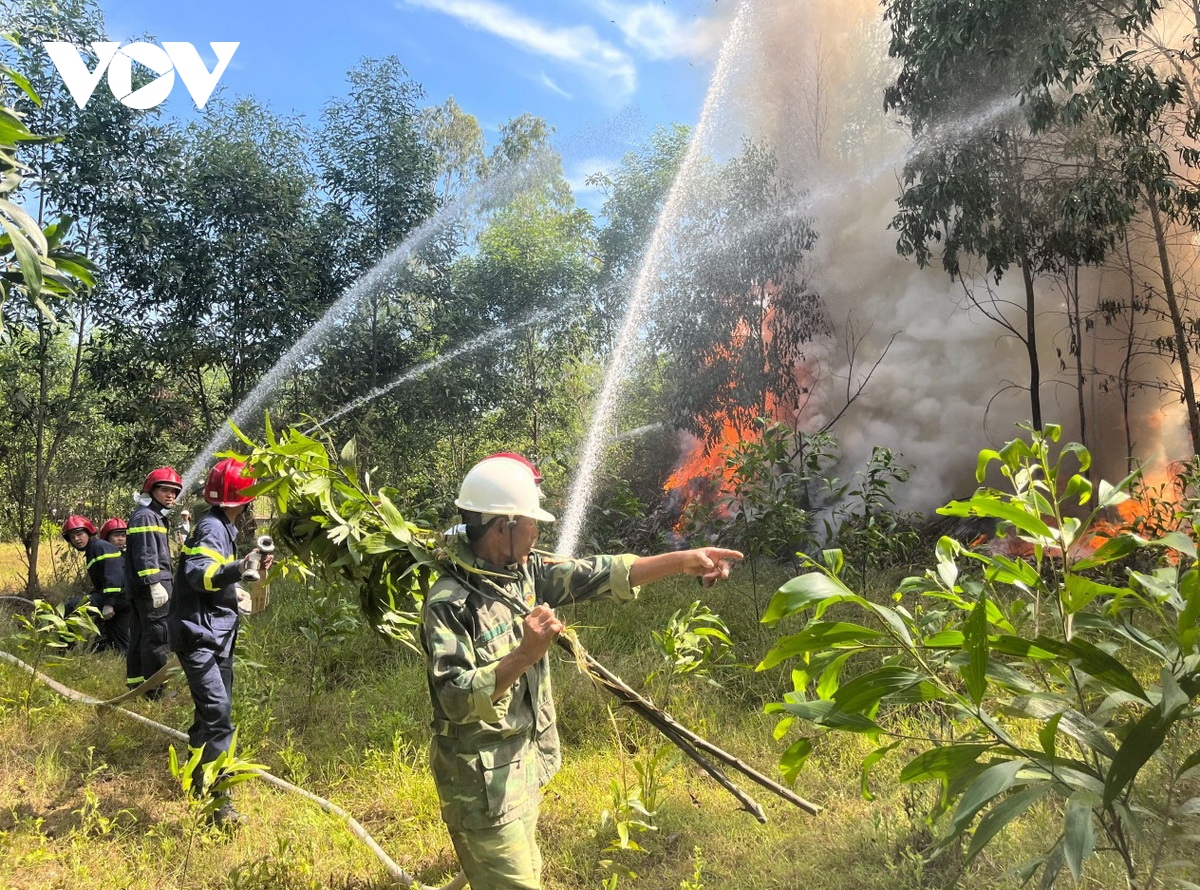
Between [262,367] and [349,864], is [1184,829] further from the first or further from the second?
[262,367]

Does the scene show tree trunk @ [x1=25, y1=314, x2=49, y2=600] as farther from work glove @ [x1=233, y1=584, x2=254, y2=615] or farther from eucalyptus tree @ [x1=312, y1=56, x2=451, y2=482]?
work glove @ [x1=233, y1=584, x2=254, y2=615]

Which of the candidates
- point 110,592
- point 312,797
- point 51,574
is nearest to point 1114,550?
point 312,797

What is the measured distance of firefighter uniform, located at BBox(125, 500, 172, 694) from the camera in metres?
5.46

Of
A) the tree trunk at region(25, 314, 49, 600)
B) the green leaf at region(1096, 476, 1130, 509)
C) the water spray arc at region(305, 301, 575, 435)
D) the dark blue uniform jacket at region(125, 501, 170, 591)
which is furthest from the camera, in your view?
the water spray arc at region(305, 301, 575, 435)

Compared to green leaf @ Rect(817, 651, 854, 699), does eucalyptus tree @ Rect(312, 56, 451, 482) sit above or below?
above

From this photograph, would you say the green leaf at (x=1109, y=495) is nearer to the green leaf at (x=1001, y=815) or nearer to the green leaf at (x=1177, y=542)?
the green leaf at (x=1177, y=542)

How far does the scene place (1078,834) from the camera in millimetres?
1023

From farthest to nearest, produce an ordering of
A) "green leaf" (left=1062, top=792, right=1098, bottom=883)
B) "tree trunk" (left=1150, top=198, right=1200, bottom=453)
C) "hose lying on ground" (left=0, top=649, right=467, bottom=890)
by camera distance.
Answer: "tree trunk" (left=1150, top=198, right=1200, bottom=453) < "hose lying on ground" (left=0, top=649, right=467, bottom=890) < "green leaf" (left=1062, top=792, right=1098, bottom=883)

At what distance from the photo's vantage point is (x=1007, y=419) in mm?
10469

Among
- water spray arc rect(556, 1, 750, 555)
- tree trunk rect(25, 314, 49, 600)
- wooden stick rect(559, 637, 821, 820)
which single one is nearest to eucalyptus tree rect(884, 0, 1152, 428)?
water spray arc rect(556, 1, 750, 555)

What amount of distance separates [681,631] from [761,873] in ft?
3.10

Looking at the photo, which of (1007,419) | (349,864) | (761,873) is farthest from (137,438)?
(1007,419)

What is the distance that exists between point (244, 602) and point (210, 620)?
0.17 metres

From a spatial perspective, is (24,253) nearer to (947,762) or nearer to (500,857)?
(500,857)
